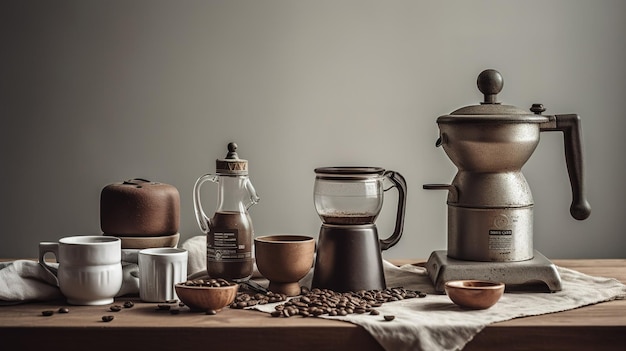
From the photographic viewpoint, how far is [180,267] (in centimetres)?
144

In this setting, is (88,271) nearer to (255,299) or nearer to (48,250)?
(48,250)

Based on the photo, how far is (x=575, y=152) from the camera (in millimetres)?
1614

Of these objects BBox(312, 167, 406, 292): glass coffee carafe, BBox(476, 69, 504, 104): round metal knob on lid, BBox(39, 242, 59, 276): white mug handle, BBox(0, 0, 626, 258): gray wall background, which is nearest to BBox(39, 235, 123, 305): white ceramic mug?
BBox(39, 242, 59, 276): white mug handle

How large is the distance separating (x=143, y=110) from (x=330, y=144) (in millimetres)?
667

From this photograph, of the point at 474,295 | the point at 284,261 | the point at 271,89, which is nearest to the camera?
the point at 474,295

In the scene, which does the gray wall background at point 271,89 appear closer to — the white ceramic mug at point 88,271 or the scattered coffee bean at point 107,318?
the white ceramic mug at point 88,271

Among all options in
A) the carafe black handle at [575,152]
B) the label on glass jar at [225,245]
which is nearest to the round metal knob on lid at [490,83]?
the carafe black handle at [575,152]

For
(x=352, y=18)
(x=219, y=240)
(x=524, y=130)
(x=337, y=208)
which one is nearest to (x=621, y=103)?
(x=352, y=18)

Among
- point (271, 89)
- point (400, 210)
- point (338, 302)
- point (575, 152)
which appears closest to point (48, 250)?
point (338, 302)

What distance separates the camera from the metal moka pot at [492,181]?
61.2 inches

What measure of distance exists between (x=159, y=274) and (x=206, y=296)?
144 mm

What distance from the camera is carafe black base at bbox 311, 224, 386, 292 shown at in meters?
1.49

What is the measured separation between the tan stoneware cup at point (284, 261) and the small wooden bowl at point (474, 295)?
0.91ft

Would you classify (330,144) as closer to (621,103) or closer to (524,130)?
(621,103)
